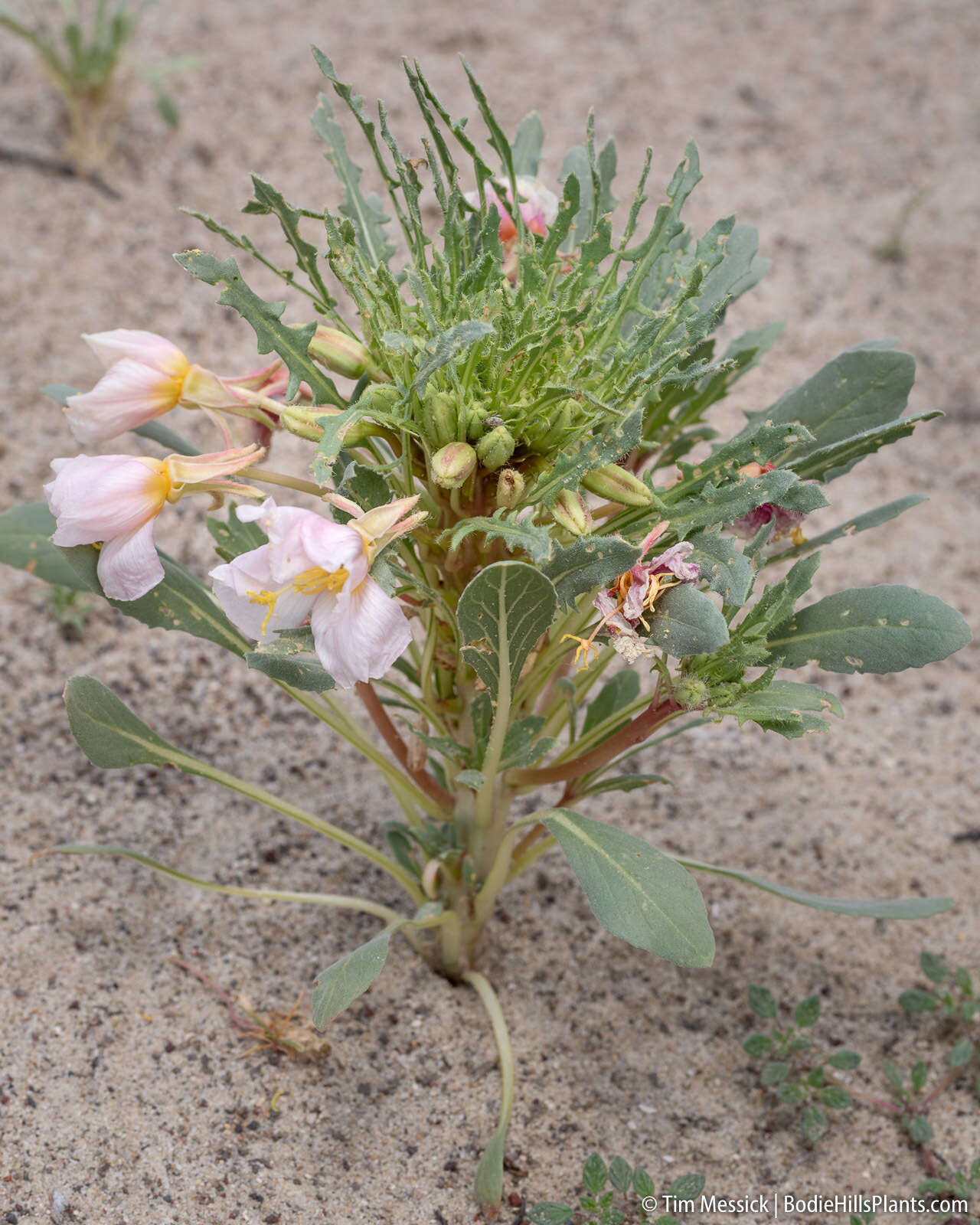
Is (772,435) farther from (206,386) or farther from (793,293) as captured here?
(793,293)

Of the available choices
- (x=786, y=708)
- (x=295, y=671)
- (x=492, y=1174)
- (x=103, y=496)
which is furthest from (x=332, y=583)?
(x=492, y=1174)

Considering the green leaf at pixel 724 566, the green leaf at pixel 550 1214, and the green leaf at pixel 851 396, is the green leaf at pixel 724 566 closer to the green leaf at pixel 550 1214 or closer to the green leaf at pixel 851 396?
the green leaf at pixel 851 396

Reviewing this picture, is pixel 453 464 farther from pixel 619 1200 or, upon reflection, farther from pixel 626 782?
pixel 619 1200

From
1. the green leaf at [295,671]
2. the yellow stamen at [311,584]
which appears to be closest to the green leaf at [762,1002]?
the green leaf at [295,671]

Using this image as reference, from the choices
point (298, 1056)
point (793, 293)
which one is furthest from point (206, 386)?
point (793, 293)

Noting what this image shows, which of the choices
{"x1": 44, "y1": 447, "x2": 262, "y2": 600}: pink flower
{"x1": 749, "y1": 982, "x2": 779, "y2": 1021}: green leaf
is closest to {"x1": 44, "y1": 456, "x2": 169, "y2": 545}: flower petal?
{"x1": 44, "y1": 447, "x2": 262, "y2": 600}: pink flower

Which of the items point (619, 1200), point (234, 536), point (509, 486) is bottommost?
point (619, 1200)
